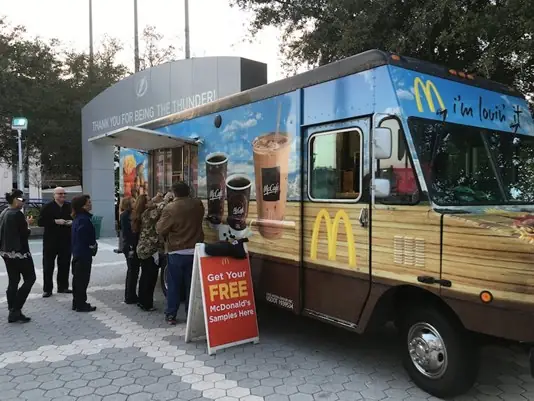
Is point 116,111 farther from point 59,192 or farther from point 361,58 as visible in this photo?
point 361,58

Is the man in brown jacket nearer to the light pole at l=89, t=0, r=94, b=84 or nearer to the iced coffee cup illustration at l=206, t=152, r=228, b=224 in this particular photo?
the iced coffee cup illustration at l=206, t=152, r=228, b=224

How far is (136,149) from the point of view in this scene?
8.05 metres

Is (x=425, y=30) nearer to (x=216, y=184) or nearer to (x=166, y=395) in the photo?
(x=216, y=184)

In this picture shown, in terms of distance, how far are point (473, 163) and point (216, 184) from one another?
3.07 meters

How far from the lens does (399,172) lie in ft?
12.6

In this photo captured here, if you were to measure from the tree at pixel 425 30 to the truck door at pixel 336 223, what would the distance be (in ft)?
13.4

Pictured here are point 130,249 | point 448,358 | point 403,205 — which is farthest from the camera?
point 130,249

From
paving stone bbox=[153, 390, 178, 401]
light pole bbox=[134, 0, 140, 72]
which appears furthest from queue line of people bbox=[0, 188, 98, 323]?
light pole bbox=[134, 0, 140, 72]

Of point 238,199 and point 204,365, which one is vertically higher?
point 238,199

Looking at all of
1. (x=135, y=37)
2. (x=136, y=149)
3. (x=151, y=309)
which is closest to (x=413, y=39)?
(x=136, y=149)

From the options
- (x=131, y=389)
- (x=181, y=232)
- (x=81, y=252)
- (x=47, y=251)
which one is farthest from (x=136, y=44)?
(x=131, y=389)

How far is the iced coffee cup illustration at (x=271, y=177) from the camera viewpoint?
4902mm

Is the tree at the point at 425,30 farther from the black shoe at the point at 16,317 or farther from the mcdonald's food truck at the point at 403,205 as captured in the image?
the black shoe at the point at 16,317

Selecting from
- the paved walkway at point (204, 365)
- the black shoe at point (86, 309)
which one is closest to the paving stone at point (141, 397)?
the paved walkway at point (204, 365)
